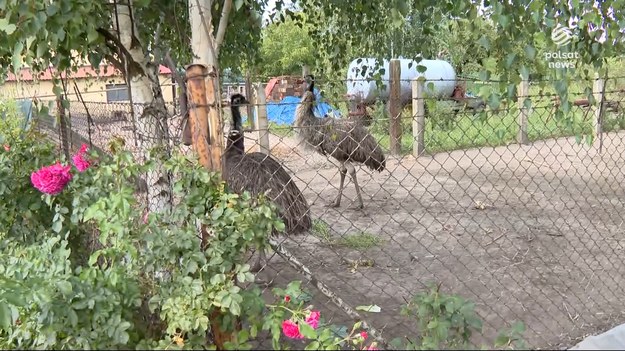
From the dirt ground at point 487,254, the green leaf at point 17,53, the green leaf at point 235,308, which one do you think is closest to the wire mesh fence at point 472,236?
the dirt ground at point 487,254

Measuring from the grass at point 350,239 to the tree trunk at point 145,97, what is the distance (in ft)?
8.86

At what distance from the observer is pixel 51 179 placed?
2.17 meters

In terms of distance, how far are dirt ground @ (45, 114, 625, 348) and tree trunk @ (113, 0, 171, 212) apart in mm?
150

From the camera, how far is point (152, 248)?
6.01 feet

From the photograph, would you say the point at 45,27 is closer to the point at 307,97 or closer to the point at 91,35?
the point at 91,35

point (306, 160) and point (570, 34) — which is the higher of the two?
point (570, 34)

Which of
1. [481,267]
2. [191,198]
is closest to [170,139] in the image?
[191,198]

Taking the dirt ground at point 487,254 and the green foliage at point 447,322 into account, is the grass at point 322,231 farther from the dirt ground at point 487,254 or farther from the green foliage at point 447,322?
the green foliage at point 447,322

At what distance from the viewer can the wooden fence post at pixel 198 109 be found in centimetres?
191

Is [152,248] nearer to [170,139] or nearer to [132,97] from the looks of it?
[170,139]

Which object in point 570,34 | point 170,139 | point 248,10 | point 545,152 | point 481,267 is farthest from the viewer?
point 545,152

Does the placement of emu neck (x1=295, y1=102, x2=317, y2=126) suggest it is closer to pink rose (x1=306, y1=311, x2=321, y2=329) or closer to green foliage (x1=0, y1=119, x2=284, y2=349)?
green foliage (x1=0, y1=119, x2=284, y2=349)

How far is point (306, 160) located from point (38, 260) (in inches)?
255

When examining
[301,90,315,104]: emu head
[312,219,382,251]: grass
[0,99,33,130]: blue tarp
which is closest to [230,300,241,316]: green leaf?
[0,99,33,130]: blue tarp
